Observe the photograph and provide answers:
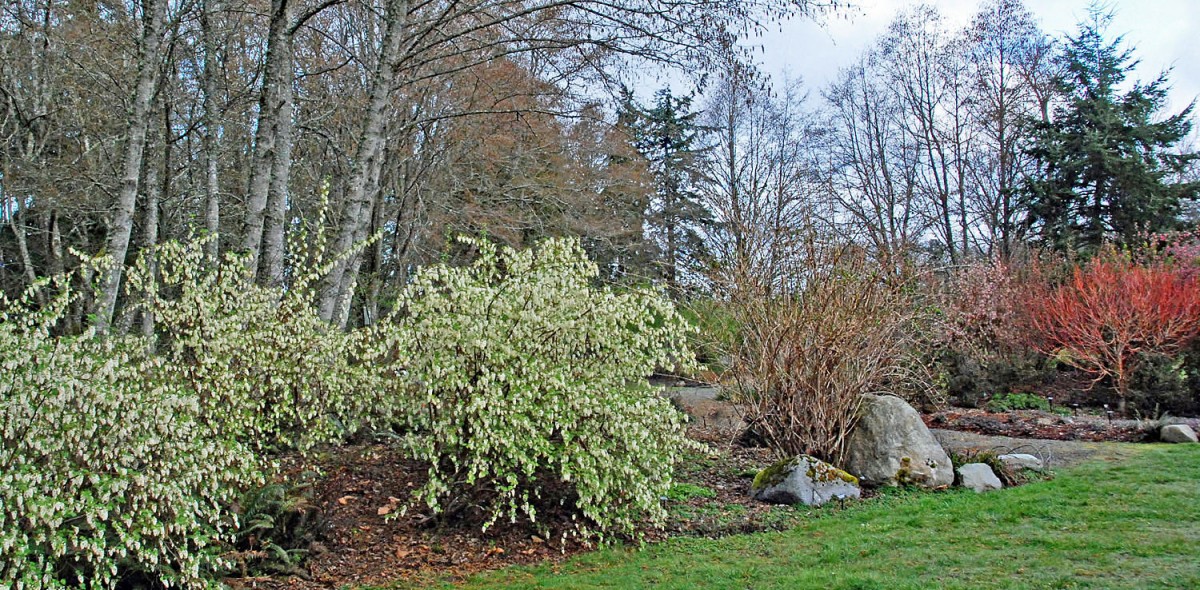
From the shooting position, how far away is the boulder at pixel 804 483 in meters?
6.04

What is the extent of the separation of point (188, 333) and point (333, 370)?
908 mm

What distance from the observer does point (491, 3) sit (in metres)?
7.12

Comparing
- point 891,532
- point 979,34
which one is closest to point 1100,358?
point 891,532

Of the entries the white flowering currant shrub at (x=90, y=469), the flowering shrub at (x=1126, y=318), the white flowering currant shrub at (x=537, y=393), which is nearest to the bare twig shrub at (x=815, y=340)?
the white flowering currant shrub at (x=537, y=393)

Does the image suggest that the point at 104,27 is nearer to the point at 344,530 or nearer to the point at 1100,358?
the point at 344,530

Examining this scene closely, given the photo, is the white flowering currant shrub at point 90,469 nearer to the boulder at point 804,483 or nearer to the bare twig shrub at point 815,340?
the boulder at point 804,483

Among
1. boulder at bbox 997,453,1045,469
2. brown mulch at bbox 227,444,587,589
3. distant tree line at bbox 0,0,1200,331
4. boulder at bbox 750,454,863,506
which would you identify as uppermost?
distant tree line at bbox 0,0,1200,331

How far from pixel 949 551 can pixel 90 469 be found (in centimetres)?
458

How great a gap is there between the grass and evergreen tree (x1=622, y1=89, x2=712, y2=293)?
43.9ft

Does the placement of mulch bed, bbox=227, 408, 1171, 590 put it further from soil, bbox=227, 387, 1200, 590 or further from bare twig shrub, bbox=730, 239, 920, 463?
bare twig shrub, bbox=730, 239, 920, 463

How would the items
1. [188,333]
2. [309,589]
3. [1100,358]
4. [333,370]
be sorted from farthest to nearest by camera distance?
[1100,358] < [333,370] < [188,333] < [309,589]

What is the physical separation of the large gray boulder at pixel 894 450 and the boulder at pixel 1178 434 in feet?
11.2

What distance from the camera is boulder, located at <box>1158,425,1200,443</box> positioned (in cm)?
813

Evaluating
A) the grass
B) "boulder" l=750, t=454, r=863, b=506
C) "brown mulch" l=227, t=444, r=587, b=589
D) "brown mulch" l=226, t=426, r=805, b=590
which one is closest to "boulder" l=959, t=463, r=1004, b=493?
the grass
